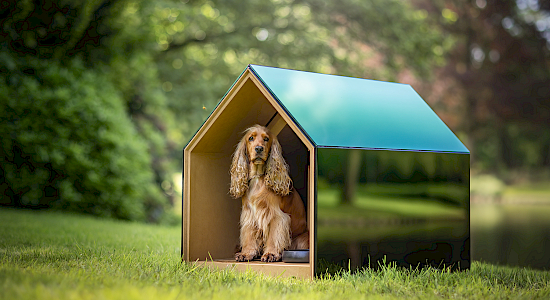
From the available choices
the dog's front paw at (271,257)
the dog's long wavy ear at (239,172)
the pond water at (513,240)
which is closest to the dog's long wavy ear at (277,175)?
the dog's long wavy ear at (239,172)

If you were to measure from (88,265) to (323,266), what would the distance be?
76.3 inches

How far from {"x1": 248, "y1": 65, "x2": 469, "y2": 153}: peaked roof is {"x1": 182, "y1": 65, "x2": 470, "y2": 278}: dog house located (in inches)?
0.5

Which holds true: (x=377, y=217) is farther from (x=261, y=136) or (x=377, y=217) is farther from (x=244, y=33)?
(x=244, y=33)

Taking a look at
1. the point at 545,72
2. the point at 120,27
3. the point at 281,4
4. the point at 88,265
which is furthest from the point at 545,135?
the point at 88,265

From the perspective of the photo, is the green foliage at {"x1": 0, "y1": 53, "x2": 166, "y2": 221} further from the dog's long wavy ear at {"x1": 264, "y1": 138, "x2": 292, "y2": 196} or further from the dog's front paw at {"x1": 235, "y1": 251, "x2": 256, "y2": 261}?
the dog's long wavy ear at {"x1": 264, "y1": 138, "x2": 292, "y2": 196}

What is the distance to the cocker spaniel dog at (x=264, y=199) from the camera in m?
4.70

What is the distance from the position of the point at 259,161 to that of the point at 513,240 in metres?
6.86

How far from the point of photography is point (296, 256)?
4.46m

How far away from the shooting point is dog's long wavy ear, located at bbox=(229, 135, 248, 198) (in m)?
4.82

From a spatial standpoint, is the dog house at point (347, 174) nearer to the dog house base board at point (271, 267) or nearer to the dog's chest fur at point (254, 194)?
the dog house base board at point (271, 267)

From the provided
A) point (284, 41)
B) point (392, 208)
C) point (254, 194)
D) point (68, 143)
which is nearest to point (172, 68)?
point (284, 41)

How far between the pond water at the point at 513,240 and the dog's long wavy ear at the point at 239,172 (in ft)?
11.2

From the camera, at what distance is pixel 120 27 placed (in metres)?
11.0

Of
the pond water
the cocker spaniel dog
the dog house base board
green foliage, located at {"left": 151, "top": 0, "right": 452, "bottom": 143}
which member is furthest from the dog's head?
green foliage, located at {"left": 151, "top": 0, "right": 452, "bottom": 143}
